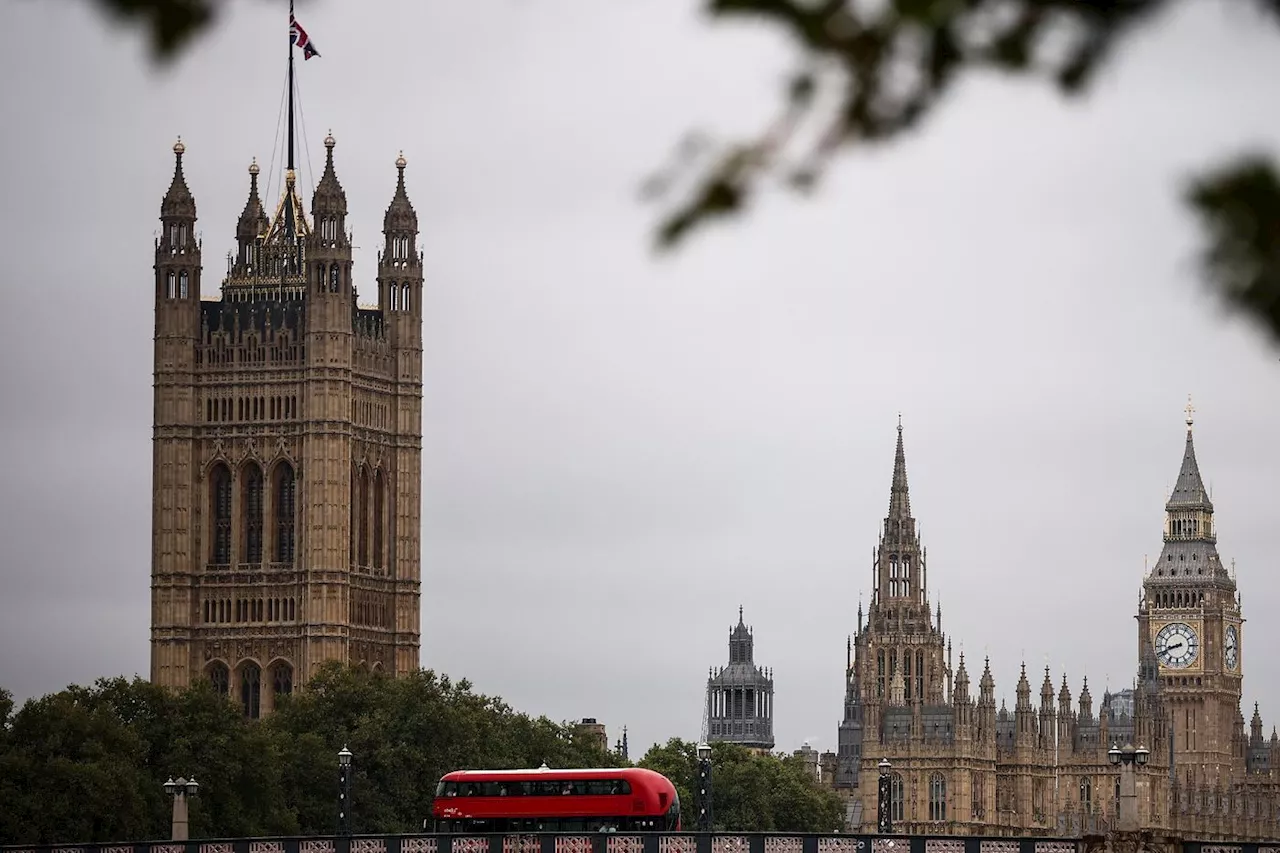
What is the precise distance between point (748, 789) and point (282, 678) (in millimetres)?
24681

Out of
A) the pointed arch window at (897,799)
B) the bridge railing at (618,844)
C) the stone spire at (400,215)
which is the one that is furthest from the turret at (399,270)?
the bridge railing at (618,844)

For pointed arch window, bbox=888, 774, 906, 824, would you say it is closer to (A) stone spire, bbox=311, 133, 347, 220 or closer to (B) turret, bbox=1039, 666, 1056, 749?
(B) turret, bbox=1039, 666, 1056, 749

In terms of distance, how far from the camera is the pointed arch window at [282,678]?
156875 mm

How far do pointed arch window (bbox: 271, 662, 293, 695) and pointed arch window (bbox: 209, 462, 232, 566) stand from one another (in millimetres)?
6821

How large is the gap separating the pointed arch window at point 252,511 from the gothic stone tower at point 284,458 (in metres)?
0.10

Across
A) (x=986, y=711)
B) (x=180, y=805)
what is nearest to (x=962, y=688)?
(x=986, y=711)

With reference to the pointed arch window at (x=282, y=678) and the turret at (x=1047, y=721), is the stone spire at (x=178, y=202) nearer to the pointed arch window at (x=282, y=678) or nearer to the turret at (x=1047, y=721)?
the pointed arch window at (x=282, y=678)

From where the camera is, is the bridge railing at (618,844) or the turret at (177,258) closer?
the bridge railing at (618,844)

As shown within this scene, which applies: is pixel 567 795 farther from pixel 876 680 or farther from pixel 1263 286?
pixel 876 680

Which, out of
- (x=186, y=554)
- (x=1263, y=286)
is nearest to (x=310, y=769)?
(x=186, y=554)

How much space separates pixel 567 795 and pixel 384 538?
255 feet

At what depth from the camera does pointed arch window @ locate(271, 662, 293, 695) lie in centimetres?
15688

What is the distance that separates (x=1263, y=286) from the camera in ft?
20.8

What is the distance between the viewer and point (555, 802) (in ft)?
283
